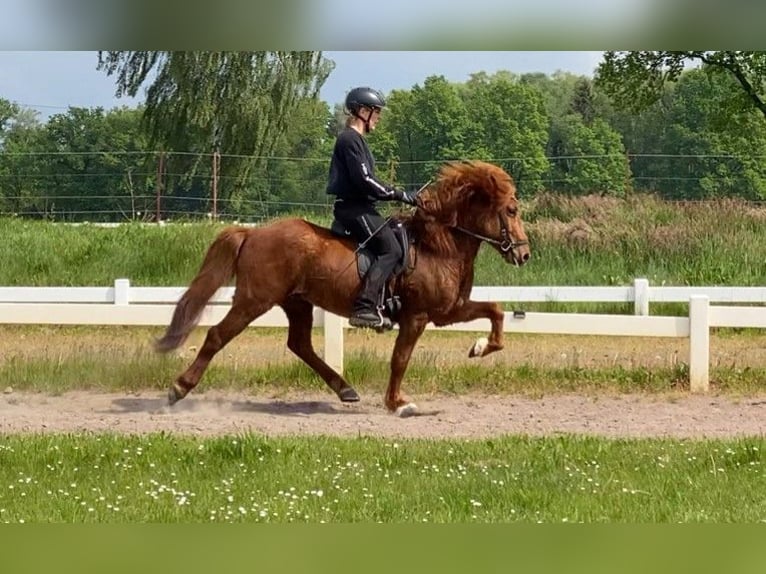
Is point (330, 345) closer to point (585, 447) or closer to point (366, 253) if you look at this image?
point (366, 253)

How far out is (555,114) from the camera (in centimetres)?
1165

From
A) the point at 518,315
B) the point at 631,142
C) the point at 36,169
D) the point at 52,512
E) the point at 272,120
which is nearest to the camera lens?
the point at 52,512

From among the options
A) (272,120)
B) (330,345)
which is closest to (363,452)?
(330,345)

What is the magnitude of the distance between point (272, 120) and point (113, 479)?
18.4ft

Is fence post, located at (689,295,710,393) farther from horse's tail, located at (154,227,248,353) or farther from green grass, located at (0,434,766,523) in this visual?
horse's tail, located at (154,227,248,353)

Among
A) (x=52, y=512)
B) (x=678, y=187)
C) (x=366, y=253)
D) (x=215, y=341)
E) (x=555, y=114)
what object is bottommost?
(x=52, y=512)

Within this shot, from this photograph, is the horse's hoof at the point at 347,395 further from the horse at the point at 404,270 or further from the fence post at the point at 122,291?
the fence post at the point at 122,291

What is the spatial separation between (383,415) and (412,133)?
348 cm

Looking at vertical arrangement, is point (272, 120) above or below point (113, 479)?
above

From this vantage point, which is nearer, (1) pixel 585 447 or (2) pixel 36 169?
(1) pixel 585 447

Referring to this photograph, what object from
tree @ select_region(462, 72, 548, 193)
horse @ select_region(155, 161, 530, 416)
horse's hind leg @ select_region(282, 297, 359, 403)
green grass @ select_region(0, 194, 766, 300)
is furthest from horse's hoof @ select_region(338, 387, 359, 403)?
tree @ select_region(462, 72, 548, 193)

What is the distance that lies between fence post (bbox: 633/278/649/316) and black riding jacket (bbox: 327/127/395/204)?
11.8ft

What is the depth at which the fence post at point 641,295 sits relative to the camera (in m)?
10.5

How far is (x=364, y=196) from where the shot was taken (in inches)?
323
